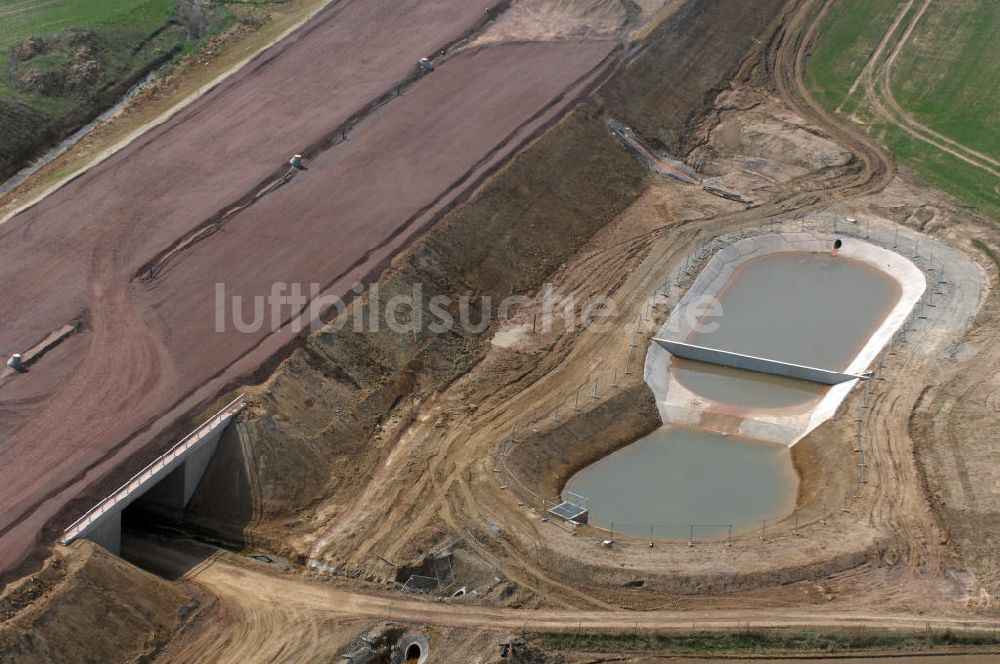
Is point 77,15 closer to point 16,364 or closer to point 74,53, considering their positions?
point 74,53

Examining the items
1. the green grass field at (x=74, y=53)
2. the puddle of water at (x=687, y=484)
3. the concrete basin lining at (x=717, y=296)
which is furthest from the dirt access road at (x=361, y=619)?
the green grass field at (x=74, y=53)

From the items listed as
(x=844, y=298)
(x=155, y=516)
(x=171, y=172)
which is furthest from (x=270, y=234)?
(x=844, y=298)

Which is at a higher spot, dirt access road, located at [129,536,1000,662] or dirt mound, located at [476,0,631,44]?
dirt mound, located at [476,0,631,44]

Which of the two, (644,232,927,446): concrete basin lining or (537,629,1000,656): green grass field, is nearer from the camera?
(537,629,1000,656): green grass field

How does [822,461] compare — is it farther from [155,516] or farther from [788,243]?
[155,516]

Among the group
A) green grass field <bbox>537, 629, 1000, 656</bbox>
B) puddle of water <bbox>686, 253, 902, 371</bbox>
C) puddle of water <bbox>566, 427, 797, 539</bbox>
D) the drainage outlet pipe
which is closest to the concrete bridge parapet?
the drainage outlet pipe

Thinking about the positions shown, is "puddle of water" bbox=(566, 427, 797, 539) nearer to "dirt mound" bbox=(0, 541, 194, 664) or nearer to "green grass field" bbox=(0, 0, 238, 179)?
"dirt mound" bbox=(0, 541, 194, 664)
